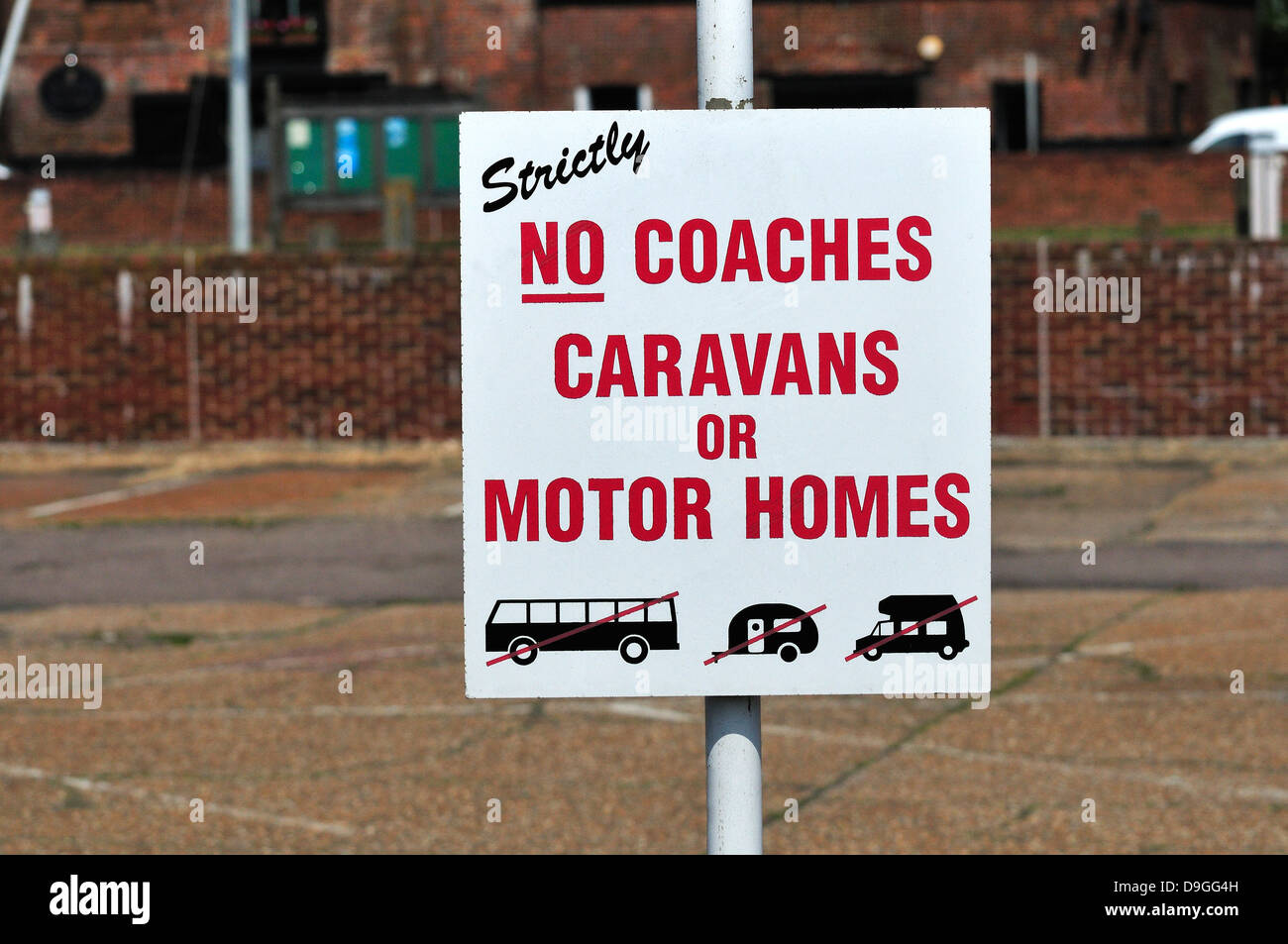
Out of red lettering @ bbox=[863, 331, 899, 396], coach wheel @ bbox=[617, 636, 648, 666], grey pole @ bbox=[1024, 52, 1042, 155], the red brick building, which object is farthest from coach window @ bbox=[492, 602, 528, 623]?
grey pole @ bbox=[1024, 52, 1042, 155]

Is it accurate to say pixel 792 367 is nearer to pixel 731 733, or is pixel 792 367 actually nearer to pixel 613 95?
pixel 731 733

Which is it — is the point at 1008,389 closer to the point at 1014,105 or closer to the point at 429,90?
the point at 429,90

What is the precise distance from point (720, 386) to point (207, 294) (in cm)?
2068

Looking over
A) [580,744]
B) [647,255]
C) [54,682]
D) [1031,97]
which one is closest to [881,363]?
[647,255]

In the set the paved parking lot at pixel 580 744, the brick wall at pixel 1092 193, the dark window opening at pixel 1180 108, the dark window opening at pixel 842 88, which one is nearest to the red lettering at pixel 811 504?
the paved parking lot at pixel 580 744

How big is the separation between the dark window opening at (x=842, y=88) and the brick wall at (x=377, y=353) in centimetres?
1590

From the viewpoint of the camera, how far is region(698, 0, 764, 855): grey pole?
262 centimetres

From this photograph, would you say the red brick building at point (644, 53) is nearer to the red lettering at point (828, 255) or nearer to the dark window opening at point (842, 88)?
the dark window opening at point (842, 88)

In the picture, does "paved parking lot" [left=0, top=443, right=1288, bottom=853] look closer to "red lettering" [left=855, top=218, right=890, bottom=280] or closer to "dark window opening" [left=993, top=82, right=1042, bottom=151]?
"red lettering" [left=855, top=218, right=890, bottom=280]

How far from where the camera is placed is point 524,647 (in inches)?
104

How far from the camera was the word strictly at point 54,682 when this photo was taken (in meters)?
9.84

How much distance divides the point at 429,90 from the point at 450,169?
1.18m

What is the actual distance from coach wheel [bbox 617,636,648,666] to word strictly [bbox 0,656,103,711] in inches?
292
